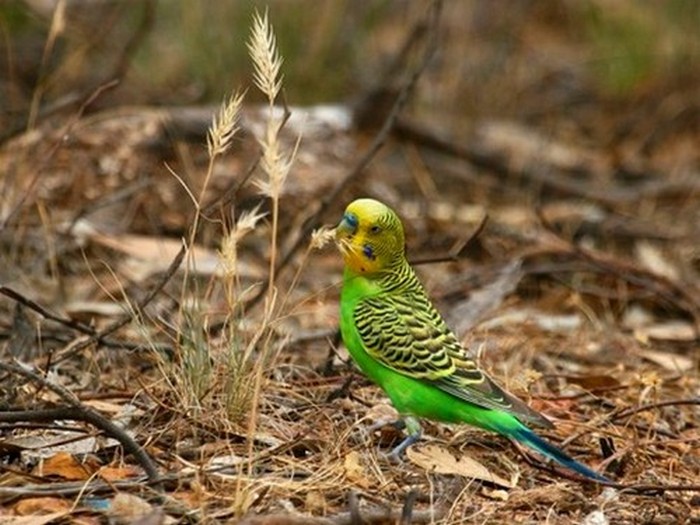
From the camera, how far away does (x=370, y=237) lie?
12.4ft

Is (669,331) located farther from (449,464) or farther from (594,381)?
(449,464)

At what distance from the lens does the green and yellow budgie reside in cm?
358

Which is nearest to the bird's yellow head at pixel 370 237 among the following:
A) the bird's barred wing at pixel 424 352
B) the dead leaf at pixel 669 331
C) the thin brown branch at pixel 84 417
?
the bird's barred wing at pixel 424 352

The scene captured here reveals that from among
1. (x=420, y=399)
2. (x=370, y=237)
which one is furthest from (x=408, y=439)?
(x=370, y=237)

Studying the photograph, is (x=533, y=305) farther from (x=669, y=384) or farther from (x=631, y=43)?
(x=631, y=43)

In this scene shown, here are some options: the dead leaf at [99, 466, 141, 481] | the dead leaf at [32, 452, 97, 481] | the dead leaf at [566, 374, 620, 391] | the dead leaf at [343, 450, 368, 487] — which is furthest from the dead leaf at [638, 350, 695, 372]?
the dead leaf at [32, 452, 97, 481]

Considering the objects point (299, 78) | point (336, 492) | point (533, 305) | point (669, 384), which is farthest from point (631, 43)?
point (336, 492)

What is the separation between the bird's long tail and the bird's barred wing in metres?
0.04

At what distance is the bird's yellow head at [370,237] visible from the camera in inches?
147

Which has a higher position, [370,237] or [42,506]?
[370,237]

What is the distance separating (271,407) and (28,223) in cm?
203

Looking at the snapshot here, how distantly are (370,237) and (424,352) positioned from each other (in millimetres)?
358

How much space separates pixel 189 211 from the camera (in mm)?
6254

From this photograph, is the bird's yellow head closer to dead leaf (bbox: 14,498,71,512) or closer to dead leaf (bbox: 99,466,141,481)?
dead leaf (bbox: 99,466,141,481)
